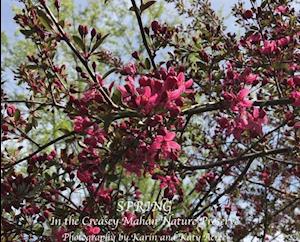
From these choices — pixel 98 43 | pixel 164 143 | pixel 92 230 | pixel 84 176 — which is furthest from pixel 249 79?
pixel 92 230

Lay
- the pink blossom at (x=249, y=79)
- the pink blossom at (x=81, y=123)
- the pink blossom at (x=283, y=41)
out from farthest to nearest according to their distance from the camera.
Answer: the pink blossom at (x=283, y=41), the pink blossom at (x=249, y=79), the pink blossom at (x=81, y=123)

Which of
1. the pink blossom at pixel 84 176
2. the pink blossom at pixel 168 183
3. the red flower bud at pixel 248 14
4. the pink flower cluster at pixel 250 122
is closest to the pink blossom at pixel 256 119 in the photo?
the pink flower cluster at pixel 250 122

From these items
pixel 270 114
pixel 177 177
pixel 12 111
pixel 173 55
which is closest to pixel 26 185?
pixel 12 111

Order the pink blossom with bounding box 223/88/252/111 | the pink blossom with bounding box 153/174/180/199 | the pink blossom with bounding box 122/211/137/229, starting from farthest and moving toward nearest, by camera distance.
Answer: the pink blossom with bounding box 153/174/180/199 < the pink blossom with bounding box 122/211/137/229 < the pink blossom with bounding box 223/88/252/111

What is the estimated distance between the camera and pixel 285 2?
2.73m

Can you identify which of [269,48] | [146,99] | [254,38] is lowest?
[146,99]

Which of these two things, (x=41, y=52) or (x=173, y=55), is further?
(x=173, y=55)

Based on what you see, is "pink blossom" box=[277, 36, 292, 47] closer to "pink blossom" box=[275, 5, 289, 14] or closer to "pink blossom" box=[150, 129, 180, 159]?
"pink blossom" box=[275, 5, 289, 14]

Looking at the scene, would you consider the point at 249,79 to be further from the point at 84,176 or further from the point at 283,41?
the point at 84,176

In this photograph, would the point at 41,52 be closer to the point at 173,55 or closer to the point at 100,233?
the point at 173,55

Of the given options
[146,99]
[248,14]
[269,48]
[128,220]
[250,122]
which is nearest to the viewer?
[146,99]

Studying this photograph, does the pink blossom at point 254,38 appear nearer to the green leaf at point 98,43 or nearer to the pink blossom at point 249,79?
the pink blossom at point 249,79

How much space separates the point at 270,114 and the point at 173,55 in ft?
4.60

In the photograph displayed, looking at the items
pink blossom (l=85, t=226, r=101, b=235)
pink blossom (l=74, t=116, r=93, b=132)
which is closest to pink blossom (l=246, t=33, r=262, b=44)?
pink blossom (l=74, t=116, r=93, b=132)
